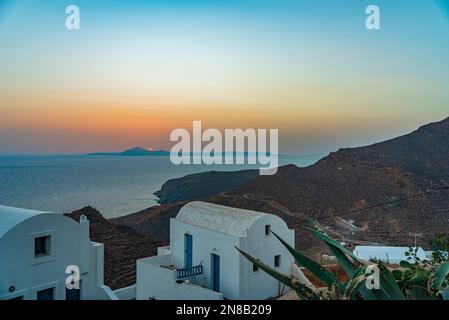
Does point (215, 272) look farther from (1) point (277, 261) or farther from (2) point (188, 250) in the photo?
(1) point (277, 261)

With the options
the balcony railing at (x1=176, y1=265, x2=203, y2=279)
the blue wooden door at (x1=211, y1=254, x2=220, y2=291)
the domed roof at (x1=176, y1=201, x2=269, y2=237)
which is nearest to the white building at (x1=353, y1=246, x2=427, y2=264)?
the domed roof at (x1=176, y1=201, x2=269, y2=237)

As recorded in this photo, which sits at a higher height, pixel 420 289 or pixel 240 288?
pixel 420 289

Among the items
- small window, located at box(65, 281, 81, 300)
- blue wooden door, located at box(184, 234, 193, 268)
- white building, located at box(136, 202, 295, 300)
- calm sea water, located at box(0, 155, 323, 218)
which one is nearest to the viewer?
small window, located at box(65, 281, 81, 300)

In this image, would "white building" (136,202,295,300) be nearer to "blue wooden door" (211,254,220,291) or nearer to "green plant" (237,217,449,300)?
"blue wooden door" (211,254,220,291)

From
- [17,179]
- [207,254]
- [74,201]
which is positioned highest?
[17,179]

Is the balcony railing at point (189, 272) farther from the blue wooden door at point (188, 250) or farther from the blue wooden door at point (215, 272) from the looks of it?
the blue wooden door at point (188, 250)

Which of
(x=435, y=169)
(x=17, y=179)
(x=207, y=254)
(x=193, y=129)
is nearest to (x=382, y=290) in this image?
(x=193, y=129)

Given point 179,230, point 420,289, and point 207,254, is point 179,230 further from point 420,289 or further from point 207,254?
point 420,289
